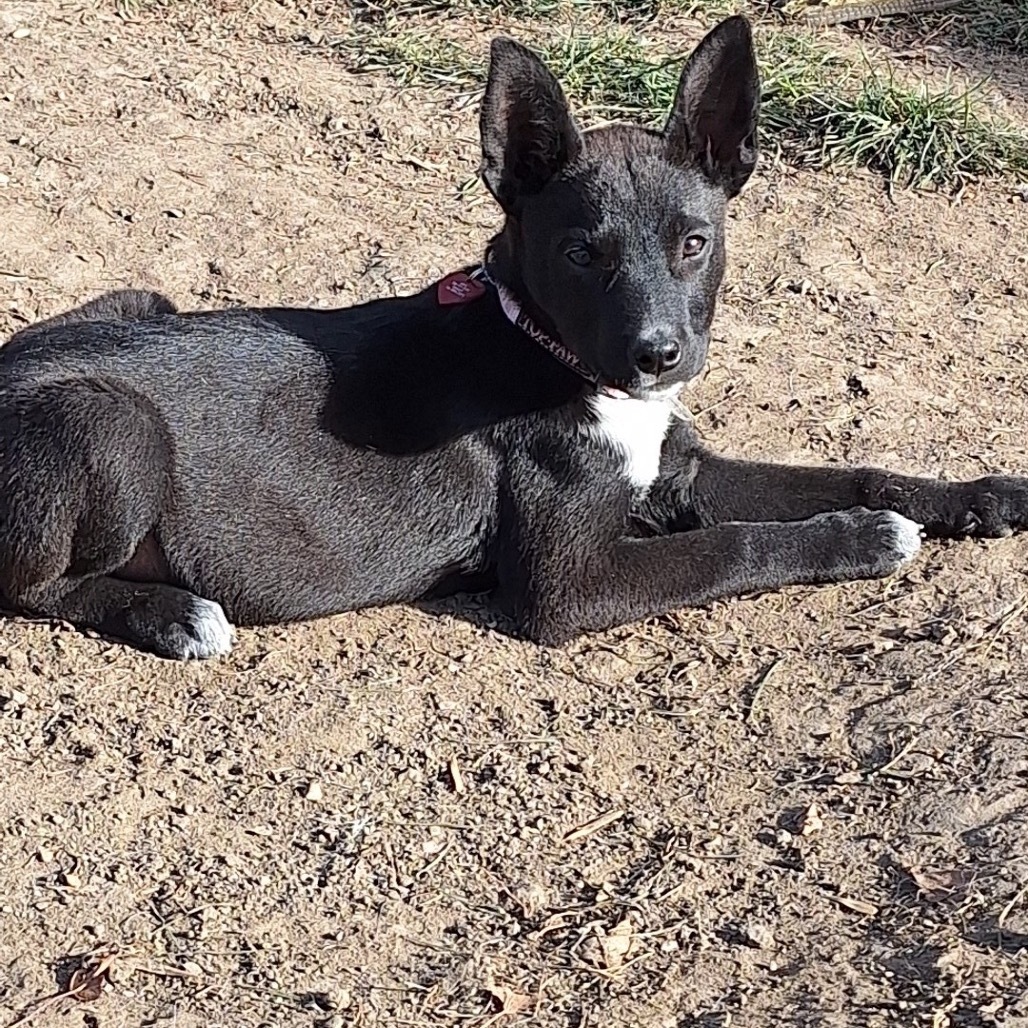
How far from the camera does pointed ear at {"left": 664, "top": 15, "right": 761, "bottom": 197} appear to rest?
4.56 metres

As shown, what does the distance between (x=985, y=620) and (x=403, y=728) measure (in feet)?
5.07

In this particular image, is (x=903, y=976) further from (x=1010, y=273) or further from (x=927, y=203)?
(x=927, y=203)

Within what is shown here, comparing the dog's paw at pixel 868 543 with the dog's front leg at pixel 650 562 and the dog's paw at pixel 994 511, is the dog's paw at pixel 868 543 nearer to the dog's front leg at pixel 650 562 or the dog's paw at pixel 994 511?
the dog's front leg at pixel 650 562

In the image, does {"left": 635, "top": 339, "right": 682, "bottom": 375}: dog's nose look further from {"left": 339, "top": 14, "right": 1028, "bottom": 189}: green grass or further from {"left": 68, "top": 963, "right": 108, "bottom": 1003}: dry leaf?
{"left": 339, "top": 14, "right": 1028, "bottom": 189}: green grass

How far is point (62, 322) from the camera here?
17.3 ft

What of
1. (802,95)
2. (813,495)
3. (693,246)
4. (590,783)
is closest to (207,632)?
(590,783)

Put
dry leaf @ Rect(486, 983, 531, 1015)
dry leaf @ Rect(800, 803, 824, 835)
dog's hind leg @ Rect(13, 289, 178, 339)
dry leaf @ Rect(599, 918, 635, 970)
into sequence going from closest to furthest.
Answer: dry leaf @ Rect(486, 983, 531, 1015)
dry leaf @ Rect(599, 918, 635, 970)
dry leaf @ Rect(800, 803, 824, 835)
dog's hind leg @ Rect(13, 289, 178, 339)

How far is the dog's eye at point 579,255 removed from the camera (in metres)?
4.47

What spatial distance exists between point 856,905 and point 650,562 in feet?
4.10

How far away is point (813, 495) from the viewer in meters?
5.13

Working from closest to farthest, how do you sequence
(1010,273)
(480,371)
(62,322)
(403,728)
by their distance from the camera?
(403,728), (480,371), (62,322), (1010,273)

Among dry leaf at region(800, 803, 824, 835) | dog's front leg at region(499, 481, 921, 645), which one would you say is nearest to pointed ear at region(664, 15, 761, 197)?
dog's front leg at region(499, 481, 921, 645)

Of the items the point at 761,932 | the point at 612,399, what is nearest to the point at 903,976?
the point at 761,932

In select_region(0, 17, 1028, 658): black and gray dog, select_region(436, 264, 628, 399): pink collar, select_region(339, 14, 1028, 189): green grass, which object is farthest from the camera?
select_region(339, 14, 1028, 189): green grass
